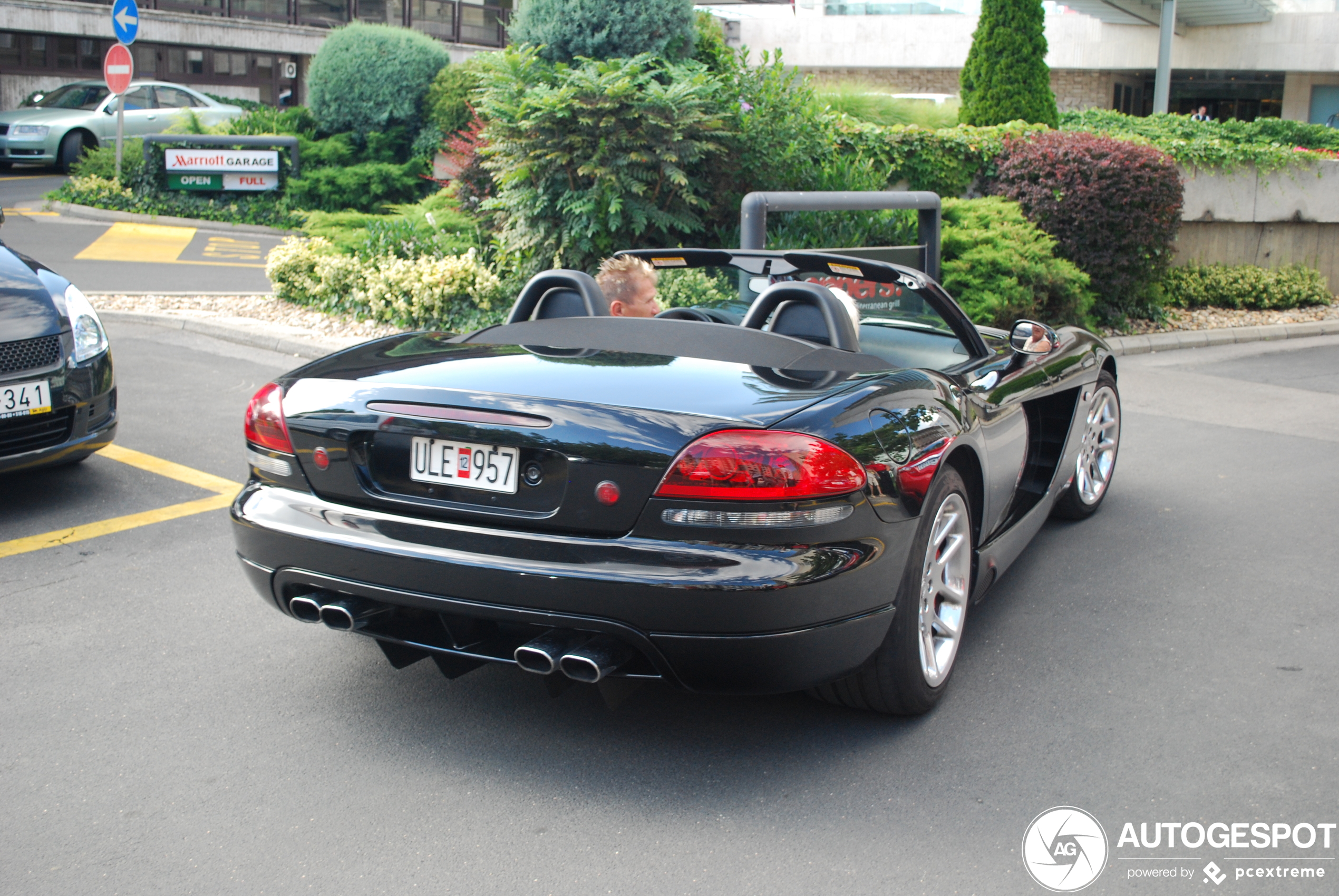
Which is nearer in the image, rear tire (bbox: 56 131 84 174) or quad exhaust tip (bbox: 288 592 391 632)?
quad exhaust tip (bbox: 288 592 391 632)

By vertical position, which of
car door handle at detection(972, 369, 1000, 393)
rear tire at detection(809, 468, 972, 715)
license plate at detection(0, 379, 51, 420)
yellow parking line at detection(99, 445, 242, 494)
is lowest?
yellow parking line at detection(99, 445, 242, 494)

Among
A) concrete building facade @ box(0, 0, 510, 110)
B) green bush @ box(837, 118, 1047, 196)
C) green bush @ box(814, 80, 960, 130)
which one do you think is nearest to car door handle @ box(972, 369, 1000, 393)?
green bush @ box(837, 118, 1047, 196)

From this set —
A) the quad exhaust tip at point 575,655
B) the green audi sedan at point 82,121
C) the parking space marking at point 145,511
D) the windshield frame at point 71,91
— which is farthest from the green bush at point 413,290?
the windshield frame at point 71,91

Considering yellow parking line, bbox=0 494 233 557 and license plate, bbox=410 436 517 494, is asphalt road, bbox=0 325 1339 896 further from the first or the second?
license plate, bbox=410 436 517 494

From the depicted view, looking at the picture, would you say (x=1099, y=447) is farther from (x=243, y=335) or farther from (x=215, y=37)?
(x=215, y=37)

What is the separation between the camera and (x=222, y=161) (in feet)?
61.3

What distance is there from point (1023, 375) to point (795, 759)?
1859mm

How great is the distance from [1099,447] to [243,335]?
717cm

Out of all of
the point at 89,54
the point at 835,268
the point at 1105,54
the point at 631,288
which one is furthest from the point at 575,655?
the point at 1105,54

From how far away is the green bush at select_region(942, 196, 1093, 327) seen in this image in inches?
399

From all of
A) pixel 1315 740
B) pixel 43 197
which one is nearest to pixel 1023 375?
pixel 1315 740

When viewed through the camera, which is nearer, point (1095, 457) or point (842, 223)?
point (1095, 457)

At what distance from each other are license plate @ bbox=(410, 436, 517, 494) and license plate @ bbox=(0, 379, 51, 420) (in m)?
2.86

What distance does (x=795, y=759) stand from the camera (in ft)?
10.2
